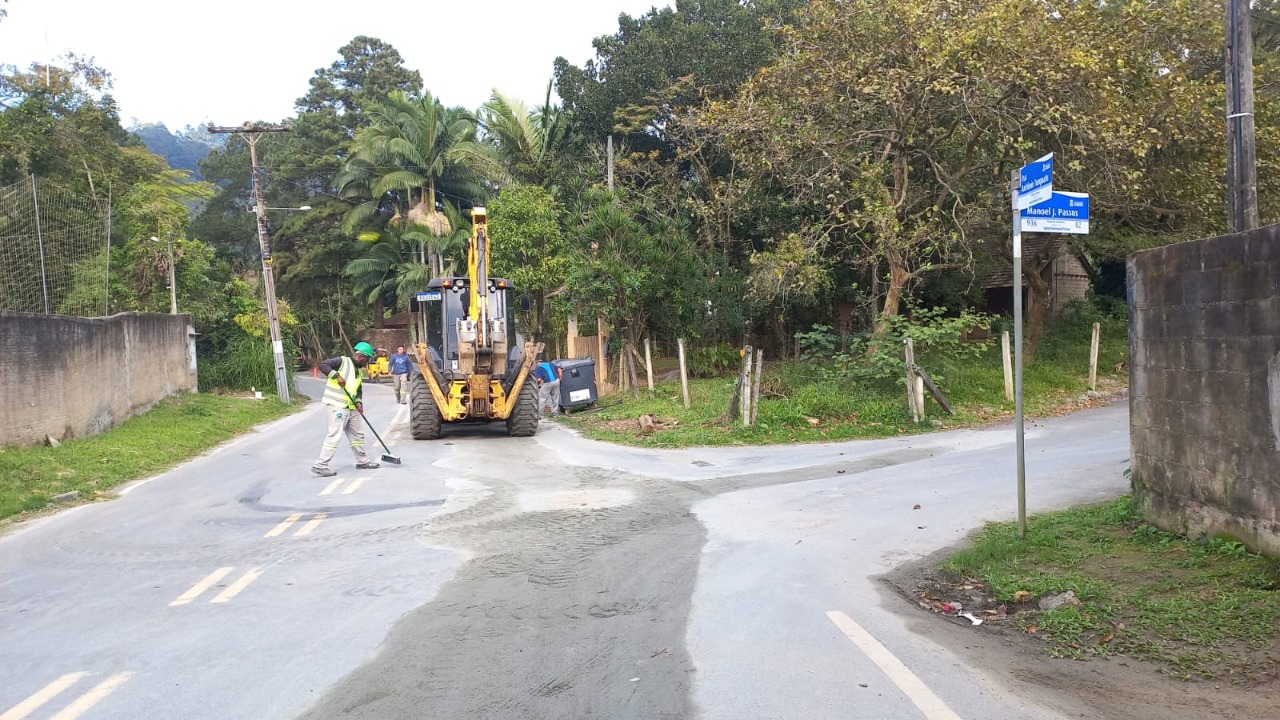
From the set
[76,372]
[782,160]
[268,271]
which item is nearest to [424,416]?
[76,372]

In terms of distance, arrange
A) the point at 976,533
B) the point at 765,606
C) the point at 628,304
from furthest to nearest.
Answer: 1. the point at 628,304
2. the point at 976,533
3. the point at 765,606

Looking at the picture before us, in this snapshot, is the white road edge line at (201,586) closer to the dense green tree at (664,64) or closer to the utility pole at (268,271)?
the dense green tree at (664,64)

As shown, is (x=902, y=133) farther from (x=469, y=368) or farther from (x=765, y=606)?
(x=765, y=606)

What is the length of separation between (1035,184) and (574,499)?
5907mm

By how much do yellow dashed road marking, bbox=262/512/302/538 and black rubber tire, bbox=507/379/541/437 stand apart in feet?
24.4

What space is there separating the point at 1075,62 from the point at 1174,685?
1283 cm

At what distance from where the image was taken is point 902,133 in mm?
17531

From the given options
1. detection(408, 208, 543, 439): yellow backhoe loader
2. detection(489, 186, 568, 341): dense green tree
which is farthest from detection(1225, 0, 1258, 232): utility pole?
detection(489, 186, 568, 341): dense green tree

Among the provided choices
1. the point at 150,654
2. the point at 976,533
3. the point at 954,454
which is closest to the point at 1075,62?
the point at 954,454

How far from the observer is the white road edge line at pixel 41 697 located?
4.48 meters

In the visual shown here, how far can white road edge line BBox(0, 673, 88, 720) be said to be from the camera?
448cm

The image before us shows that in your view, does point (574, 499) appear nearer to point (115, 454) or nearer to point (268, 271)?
point (115, 454)

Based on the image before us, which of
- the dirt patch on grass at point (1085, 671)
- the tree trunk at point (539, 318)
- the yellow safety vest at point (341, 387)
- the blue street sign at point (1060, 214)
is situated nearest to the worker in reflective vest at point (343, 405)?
the yellow safety vest at point (341, 387)

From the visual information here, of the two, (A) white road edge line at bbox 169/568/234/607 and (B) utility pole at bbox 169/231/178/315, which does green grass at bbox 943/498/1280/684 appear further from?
(B) utility pole at bbox 169/231/178/315
